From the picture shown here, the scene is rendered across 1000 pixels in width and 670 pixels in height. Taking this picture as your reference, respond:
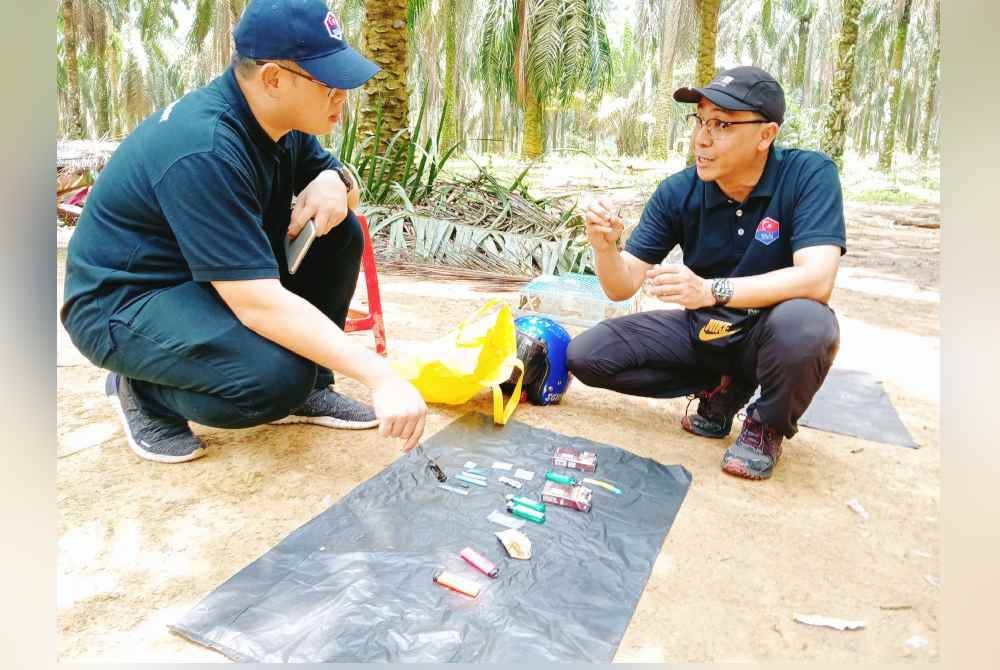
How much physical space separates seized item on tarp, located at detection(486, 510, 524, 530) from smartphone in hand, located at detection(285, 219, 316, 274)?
89 cm

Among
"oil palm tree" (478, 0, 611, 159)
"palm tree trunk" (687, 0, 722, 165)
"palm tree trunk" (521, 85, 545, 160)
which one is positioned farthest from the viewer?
"palm tree trunk" (521, 85, 545, 160)

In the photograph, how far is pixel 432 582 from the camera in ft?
4.73

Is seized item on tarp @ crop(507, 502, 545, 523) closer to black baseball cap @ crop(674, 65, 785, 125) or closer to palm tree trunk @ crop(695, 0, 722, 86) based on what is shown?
black baseball cap @ crop(674, 65, 785, 125)

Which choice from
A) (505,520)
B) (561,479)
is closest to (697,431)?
(561,479)

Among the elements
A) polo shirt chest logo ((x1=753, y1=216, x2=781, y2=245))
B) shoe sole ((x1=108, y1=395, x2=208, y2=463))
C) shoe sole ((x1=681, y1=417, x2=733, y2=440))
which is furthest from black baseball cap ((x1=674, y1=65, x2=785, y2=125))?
shoe sole ((x1=108, y1=395, x2=208, y2=463))

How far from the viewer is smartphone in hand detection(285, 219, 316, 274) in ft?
6.25

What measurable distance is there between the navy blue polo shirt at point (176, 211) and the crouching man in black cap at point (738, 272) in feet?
3.23

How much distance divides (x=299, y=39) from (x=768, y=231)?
4.76 ft

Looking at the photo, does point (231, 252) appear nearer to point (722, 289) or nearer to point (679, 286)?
point (679, 286)

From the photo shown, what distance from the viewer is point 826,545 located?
1673 mm

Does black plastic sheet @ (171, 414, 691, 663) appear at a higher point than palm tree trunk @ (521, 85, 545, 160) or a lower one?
lower

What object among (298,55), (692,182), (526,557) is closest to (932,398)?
(692,182)

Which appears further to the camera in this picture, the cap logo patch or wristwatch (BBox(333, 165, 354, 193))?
wristwatch (BBox(333, 165, 354, 193))

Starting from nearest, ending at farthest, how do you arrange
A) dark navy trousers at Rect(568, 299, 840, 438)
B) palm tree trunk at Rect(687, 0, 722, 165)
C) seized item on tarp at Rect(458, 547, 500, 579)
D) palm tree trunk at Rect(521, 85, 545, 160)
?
seized item on tarp at Rect(458, 547, 500, 579), dark navy trousers at Rect(568, 299, 840, 438), palm tree trunk at Rect(687, 0, 722, 165), palm tree trunk at Rect(521, 85, 545, 160)
